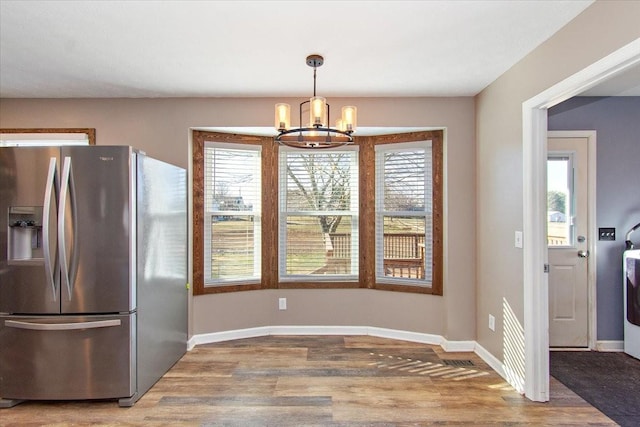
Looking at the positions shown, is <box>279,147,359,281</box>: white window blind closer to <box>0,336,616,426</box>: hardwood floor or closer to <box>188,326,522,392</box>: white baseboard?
<box>188,326,522,392</box>: white baseboard

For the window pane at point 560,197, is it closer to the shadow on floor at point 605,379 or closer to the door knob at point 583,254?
the door knob at point 583,254

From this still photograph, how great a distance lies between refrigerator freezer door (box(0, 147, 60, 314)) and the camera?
2469 millimetres

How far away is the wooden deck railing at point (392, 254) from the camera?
12.5 ft

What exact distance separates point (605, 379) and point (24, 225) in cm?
464

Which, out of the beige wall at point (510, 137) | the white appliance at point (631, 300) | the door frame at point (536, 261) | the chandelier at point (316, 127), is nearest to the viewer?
the beige wall at point (510, 137)

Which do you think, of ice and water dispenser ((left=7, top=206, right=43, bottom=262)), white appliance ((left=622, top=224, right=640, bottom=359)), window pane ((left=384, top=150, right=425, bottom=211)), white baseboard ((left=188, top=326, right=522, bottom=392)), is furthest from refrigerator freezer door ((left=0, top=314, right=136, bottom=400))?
white appliance ((left=622, top=224, right=640, bottom=359))

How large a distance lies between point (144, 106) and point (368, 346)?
A: 10.9 ft

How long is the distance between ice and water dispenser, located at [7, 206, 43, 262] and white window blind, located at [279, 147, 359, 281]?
2150 mm

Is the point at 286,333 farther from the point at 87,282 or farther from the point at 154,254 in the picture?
the point at 87,282

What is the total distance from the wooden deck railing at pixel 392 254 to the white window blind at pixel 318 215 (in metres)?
0.01

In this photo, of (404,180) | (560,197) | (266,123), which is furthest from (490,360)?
(266,123)

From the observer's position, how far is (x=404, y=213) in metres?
3.82

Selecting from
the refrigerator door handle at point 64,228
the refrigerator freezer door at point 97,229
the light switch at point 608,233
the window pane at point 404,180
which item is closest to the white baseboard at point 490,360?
the window pane at point 404,180

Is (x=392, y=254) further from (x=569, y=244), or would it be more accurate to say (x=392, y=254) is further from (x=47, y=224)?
(x=47, y=224)
